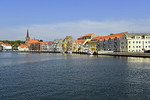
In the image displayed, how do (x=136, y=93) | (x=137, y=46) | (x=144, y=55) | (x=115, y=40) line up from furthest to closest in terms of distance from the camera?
1. (x=115, y=40)
2. (x=137, y=46)
3. (x=144, y=55)
4. (x=136, y=93)

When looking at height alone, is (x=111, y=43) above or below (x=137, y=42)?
above

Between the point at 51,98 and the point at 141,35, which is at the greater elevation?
the point at 141,35

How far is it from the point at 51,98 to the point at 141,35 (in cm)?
11658

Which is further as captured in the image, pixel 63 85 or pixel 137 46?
pixel 137 46

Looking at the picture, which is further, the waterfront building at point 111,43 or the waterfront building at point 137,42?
the waterfront building at point 111,43

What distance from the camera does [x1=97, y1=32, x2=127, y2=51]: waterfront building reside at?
139 meters

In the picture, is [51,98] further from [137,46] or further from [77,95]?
[137,46]

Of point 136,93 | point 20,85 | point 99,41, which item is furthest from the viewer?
point 99,41

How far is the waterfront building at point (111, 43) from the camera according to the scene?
139000 mm

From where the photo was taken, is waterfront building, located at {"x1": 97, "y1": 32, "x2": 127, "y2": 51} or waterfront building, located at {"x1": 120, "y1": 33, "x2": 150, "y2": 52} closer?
waterfront building, located at {"x1": 120, "y1": 33, "x2": 150, "y2": 52}

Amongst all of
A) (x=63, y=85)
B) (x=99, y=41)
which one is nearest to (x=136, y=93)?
(x=63, y=85)

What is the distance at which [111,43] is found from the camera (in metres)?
150

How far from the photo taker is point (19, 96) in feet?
73.7

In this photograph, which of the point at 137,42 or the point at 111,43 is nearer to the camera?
the point at 137,42
